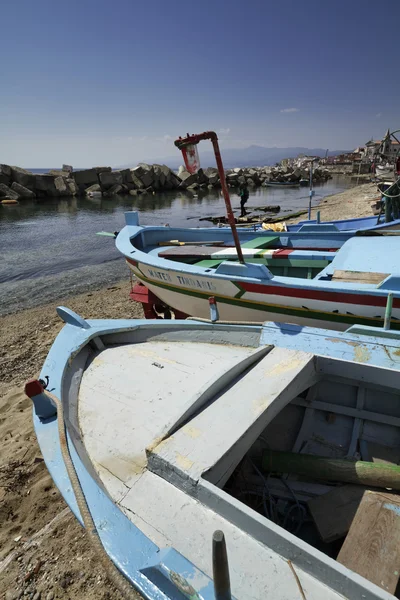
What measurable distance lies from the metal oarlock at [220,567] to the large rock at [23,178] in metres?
44.1

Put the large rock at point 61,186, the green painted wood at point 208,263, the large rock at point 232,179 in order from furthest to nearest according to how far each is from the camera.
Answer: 1. the large rock at point 232,179
2. the large rock at point 61,186
3. the green painted wood at point 208,263

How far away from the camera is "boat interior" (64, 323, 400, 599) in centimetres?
184

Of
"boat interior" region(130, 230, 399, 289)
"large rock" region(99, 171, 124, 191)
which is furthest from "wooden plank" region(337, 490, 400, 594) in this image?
"large rock" region(99, 171, 124, 191)

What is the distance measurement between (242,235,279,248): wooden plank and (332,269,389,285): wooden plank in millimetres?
2813

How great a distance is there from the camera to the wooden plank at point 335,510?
2.35m

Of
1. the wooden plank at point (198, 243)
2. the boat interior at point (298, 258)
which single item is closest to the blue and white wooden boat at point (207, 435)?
the boat interior at point (298, 258)

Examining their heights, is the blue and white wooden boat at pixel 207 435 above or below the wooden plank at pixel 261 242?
below

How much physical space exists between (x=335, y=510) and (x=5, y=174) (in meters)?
43.7

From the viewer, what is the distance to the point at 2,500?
3.56m

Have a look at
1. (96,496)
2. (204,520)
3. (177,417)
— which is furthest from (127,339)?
(204,520)

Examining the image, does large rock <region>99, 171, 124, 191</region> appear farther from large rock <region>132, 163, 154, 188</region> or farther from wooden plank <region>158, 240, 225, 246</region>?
wooden plank <region>158, 240, 225, 246</region>

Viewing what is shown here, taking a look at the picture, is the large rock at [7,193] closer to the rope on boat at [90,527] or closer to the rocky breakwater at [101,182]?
the rocky breakwater at [101,182]

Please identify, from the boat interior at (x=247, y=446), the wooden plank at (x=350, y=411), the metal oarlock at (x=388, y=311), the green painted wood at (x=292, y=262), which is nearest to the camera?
the boat interior at (x=247, y=446)

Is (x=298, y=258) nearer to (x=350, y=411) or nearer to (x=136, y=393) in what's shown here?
(x=350, y=411)
